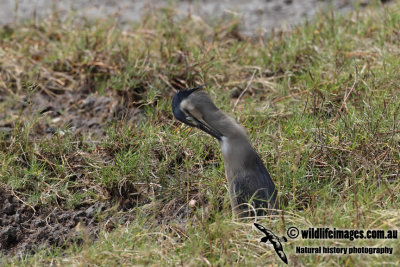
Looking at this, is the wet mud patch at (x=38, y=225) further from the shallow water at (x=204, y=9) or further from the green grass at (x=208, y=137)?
the shallow water at (x=204, y=9)

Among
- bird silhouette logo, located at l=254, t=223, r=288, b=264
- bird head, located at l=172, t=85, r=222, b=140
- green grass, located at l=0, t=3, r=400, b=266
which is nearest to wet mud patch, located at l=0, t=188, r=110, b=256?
green grass, located at l=0, t=3, r=400, b=266

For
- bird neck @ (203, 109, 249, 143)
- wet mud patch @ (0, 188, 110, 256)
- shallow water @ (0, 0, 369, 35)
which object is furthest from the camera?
shallow water @ (0, 0, 369, 35)

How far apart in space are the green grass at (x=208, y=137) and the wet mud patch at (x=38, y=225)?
68 millimetres

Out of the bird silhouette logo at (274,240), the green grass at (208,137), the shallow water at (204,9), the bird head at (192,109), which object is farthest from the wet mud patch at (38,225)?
the shallow water at (204,9)

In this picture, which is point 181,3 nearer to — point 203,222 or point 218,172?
point 218,172

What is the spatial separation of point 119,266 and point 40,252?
0.55 m

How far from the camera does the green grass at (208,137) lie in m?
3.10

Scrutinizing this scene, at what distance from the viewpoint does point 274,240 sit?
2.99 m

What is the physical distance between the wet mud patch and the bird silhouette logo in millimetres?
963

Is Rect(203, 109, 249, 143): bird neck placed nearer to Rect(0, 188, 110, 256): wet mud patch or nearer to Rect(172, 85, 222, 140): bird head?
Rect(172, 85, 222, 140): bird head

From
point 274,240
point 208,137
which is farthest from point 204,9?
point 274,240

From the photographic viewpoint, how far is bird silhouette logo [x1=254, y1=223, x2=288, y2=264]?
291cm

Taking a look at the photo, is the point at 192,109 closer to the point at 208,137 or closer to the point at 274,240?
the point at 274,240

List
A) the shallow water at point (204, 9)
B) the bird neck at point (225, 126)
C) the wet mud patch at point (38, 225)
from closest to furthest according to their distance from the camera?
the bird neck at point (225, 126)
the wet mud patch at point (38, 225)
the shallow water at point (204, 9)
